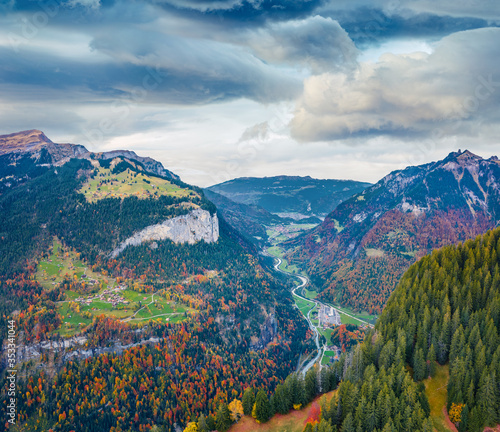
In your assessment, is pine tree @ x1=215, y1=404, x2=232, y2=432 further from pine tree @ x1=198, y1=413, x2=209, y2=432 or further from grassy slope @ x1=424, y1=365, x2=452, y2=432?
grassy slope @ x1=424, y1=365, x2=452, y2=432

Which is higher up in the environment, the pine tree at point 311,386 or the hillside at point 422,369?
the hillside at point 422,369

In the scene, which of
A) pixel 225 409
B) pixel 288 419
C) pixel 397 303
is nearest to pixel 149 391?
pixel 225 409

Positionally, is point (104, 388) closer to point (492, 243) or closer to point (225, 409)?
point (225, 409)

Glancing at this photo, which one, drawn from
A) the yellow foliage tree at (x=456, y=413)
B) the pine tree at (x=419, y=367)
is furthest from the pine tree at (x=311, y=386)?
the yellow foliage tree at (x=456, y=413)

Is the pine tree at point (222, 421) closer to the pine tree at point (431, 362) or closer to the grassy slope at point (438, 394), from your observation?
the grassy slope at point (438, 394)

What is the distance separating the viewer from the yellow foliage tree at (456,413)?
277 feet

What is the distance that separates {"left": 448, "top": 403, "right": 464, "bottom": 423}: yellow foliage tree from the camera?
277ft

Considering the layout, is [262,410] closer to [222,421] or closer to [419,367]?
[222,421]

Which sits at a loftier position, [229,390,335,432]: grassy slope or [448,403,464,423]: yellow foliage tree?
[448,403,464,423]: yellow foliage tree

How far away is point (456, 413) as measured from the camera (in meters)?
85.0

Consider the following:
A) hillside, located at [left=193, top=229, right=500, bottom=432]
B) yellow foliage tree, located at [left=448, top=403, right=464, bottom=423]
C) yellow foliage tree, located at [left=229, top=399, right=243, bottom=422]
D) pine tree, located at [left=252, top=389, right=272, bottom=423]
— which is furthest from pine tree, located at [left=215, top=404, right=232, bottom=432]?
yellow foliage tree, located at [left=448, top=403, right=464, bottom=423]

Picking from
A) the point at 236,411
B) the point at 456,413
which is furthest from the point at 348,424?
the point at 236,411

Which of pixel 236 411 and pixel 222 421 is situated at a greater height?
pixel 236 411

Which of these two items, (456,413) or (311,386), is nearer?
(456,413)
